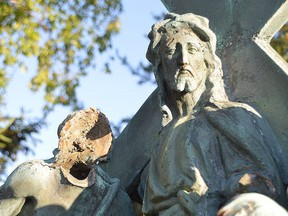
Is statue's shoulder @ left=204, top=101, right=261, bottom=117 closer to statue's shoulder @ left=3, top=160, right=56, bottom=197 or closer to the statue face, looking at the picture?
the statue face

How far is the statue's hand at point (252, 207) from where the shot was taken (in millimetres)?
4145

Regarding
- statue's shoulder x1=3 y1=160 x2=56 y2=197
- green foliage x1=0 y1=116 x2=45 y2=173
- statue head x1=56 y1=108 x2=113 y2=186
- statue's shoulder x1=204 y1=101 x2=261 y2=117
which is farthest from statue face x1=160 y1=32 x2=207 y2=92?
green foliage x1=0 y1=116 x2=45 y2=173

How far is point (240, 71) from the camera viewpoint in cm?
582

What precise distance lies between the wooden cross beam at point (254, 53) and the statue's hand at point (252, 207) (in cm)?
113

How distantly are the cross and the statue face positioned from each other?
19.7 inches

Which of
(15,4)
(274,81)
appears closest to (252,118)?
(274,81)

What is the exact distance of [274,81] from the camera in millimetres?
5574

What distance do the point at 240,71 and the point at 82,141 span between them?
1.18m

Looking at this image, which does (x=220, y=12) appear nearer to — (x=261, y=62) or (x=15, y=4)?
(x=261, y=62)

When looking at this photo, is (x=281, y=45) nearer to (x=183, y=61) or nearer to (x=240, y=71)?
(x=240, y=71)

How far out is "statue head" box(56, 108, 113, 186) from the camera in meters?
5.56

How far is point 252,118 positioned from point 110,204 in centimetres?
112

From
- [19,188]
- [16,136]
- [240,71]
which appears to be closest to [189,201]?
[19,188]

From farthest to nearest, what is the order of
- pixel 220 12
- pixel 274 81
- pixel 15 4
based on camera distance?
pixel 15 4
pixel 220 12
pixel 274 81
